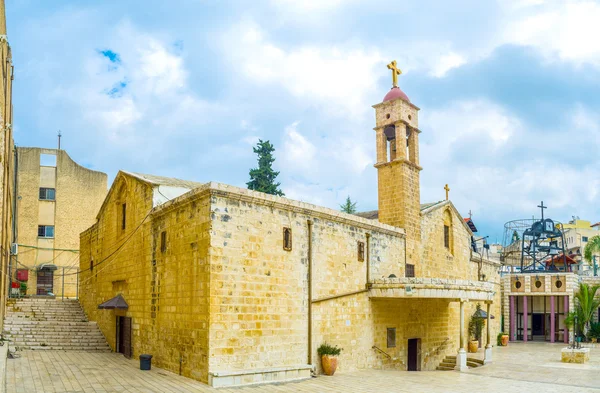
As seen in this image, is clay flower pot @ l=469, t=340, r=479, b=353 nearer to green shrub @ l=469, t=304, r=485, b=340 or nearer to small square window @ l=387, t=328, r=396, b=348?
green shrub @ l=469, t=304, r=485, b=340

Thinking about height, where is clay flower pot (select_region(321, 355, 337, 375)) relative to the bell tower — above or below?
below

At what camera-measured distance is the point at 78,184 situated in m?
33.2

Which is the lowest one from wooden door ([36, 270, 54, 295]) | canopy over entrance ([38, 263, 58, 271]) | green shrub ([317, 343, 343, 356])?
green shrub ([317, 343, 343, 356])

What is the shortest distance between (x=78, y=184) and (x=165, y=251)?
20.1 metres

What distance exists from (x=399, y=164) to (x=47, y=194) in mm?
21568

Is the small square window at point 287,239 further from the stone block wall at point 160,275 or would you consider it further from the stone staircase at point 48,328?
the stone staircase at point 48,328

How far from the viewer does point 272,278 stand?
15023 millimetres

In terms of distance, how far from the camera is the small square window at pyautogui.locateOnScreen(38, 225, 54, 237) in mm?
31969

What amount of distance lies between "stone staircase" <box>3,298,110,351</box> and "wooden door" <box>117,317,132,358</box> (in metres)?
1.03

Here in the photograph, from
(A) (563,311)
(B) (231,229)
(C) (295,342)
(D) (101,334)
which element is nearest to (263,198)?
(B) (231,229)

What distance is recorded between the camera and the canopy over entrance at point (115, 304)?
17.7 m

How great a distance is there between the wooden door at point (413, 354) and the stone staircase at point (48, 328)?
11250 mm

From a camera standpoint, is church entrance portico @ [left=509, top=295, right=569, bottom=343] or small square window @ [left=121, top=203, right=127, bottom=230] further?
church entrance portico @ [left=509, top=295, right=569, bottom=343]

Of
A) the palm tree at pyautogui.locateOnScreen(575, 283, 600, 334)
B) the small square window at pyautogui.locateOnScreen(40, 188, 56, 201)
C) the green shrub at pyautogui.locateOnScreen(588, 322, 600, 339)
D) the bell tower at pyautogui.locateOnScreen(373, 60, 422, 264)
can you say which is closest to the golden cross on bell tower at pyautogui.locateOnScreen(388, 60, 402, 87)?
the bell tower at pyautogui.locateOnScreen(373, 60, 422, 264)
